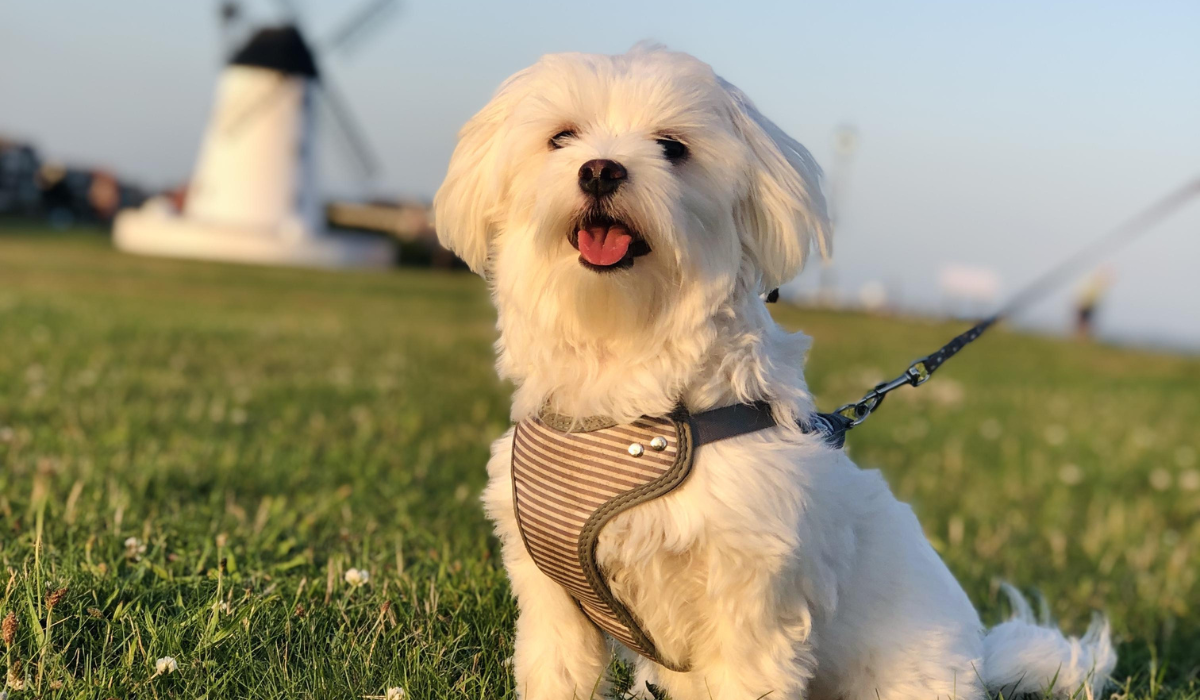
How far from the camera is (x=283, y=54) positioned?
46344mm

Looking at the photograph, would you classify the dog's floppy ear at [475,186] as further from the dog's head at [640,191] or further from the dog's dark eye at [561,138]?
→ the dog's dark eye at [561,138]

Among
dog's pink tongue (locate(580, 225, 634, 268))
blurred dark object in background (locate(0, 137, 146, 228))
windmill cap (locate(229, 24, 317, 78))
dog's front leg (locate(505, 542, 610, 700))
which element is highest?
dog's pink tongue (locate(580, 225, 634, 268))

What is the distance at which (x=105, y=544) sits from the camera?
359 cm

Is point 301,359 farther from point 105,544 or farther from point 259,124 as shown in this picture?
point 259,124

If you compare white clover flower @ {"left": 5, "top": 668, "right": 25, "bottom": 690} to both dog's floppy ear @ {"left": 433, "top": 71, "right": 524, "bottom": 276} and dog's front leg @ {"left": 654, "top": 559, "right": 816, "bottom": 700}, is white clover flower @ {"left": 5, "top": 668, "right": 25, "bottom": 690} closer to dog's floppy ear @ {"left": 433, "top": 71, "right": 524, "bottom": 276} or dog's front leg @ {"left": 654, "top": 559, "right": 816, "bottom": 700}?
dog's floppy ear @ {"left": 433, "top": 71, "right": 524, "bottom": 276}

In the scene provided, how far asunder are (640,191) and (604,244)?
0.18 metres

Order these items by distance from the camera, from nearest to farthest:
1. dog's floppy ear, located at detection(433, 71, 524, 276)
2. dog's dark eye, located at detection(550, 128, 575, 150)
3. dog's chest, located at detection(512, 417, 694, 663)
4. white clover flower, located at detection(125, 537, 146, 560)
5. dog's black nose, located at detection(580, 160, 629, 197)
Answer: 1. dog's black nose, located at detection(580, 160, 629, 197)
2. dog's chest, located at detection(512, 417, 694, 663)
3. dog's dark eye, located at detection(550, 128, 575, 150)
4. dog's floppy ear, located at detection(433, 71, 524, 276)
5. white clover flower, located at detection(125, 537, 146, 560)

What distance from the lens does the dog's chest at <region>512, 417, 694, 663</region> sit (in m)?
2.56

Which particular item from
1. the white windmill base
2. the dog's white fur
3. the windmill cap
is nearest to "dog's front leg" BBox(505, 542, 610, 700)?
the dog's white fur

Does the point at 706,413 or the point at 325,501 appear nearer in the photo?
the point at 706,413

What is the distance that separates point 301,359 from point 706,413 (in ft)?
28.1

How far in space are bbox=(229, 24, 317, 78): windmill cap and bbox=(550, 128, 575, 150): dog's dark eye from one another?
4668 cm

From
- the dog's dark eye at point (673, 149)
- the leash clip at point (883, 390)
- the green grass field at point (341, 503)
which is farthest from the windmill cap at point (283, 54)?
the dog's dark eye at point (673, 149)

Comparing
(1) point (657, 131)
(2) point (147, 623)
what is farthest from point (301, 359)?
(1) point (657, 131)
